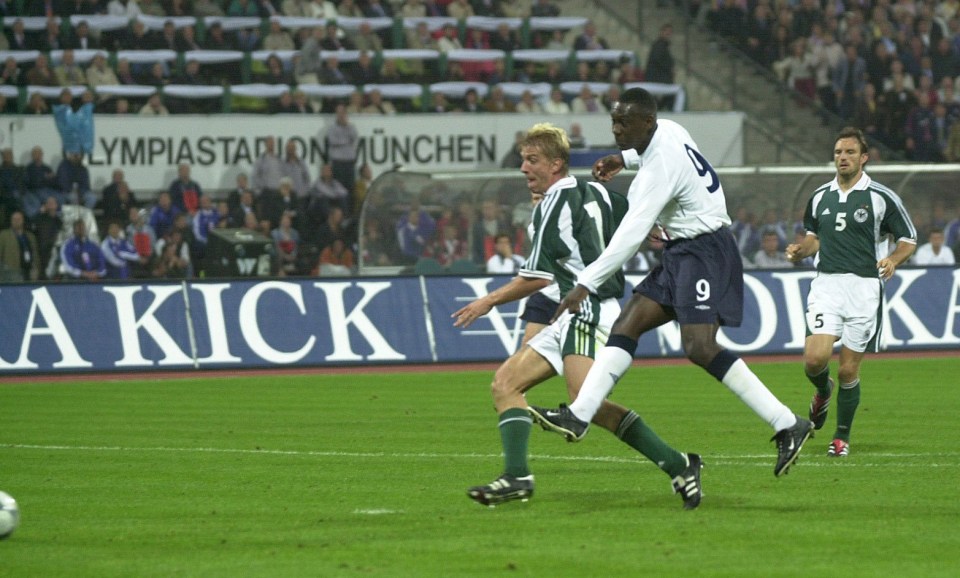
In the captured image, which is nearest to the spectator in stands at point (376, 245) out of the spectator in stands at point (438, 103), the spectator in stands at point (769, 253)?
the spectator in stands at point (438, 103)

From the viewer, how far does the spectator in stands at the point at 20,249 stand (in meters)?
24.7

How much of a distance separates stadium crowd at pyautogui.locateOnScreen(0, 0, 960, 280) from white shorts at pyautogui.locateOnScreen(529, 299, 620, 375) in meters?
14.6

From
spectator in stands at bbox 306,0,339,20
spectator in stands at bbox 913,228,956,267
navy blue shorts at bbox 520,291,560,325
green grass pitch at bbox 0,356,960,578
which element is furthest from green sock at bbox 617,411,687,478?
spectator in stands at bbox 306,0,339,20

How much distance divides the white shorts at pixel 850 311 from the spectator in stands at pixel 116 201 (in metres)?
15.9

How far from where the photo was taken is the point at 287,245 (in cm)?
2609

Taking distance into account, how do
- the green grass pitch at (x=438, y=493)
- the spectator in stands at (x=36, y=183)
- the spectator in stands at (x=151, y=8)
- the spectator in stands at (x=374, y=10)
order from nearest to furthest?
the green grass pitch at (x=438, y=493)
the spectator in stands at (x=36, y=183)
the spectator in stands at (x=151, y=8)
the spectator in stands at (x=374, y=10)

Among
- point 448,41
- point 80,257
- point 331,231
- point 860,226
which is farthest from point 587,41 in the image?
point 860,226

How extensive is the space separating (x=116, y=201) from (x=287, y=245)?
111 inches

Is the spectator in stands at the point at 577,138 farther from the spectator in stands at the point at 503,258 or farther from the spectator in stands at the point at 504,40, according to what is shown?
the spectator in stands at the point at 504,40

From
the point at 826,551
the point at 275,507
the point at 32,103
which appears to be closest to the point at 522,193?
the point at 32,103

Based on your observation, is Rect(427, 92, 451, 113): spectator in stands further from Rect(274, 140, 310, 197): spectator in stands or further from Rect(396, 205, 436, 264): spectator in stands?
Rect(396, 205, 436, 264): spectator in stands

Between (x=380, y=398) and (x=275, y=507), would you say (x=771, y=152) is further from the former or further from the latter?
(x=275, y=507)

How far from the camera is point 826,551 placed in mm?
7551

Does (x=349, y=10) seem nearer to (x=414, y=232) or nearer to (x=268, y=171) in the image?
(x=268, y=171)
